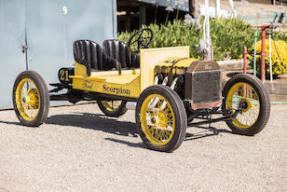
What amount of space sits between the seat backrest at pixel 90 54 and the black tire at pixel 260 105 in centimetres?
221

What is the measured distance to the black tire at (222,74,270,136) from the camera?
634 cm

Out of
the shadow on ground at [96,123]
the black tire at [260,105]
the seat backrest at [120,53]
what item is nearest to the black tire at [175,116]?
the shadow on ground at [96,123]

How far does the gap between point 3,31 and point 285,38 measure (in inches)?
319

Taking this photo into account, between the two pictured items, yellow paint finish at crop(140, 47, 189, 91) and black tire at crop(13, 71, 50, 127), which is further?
black tire at crop(13, 71, 50, 127)

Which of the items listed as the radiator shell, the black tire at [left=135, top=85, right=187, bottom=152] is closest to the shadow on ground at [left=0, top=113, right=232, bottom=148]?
the radiator shell

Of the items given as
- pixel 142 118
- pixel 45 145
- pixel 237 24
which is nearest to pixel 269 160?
pixel 142 118

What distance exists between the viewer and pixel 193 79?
6.08m

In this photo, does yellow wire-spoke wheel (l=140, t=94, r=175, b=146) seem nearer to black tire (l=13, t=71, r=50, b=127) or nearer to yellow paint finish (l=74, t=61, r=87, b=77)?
yellow paint finish (l=74, t=61, r=87, b=77)

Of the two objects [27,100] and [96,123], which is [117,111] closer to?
[96,123]

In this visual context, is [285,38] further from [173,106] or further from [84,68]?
[173,106]

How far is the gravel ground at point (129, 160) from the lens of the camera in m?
4.57

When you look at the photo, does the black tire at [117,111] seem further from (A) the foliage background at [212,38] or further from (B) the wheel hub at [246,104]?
(A) the foliage background at [212,38]

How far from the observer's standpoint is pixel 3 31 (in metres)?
9.04

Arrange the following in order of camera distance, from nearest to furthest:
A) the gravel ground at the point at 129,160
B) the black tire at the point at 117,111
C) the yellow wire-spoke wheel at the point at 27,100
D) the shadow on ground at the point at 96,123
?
the gravel ground at the point at 129,160, the shadow on ground at the point at 96,123, the yellow wire-spoke wheel at the point at 27,100, the black tire at the point at 117,111
